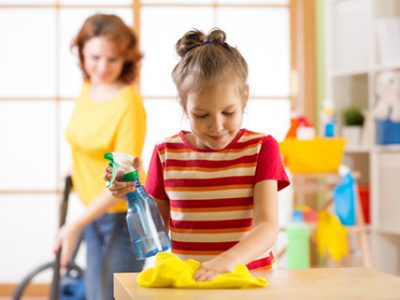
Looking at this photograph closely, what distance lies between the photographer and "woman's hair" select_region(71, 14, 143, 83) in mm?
2535

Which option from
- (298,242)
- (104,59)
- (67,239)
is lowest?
(298,242)

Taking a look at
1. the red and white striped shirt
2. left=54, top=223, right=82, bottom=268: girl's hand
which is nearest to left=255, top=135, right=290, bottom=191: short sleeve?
the red and white striped shirt

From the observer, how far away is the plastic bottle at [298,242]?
154 inches

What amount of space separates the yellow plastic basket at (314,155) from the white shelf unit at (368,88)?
460 millimetres

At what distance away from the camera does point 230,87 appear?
1.57 m

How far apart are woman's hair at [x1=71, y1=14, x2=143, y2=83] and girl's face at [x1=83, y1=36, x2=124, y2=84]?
0.01 m

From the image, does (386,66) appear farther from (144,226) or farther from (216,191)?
(144,226)

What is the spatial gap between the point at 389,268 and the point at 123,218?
7.46ft

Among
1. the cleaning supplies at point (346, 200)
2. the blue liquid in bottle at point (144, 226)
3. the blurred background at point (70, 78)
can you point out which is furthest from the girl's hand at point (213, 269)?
the blurred background at point (70, 78)

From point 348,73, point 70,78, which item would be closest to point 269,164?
point 348,73

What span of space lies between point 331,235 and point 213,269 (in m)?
2.64

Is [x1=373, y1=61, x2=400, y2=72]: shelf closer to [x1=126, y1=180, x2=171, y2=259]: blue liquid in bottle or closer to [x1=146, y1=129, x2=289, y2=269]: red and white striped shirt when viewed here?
[x1=146, y1=129, x2=289, y2=269]: red and white striped shirt

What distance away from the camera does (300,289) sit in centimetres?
124

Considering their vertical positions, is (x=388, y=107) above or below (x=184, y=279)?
above
